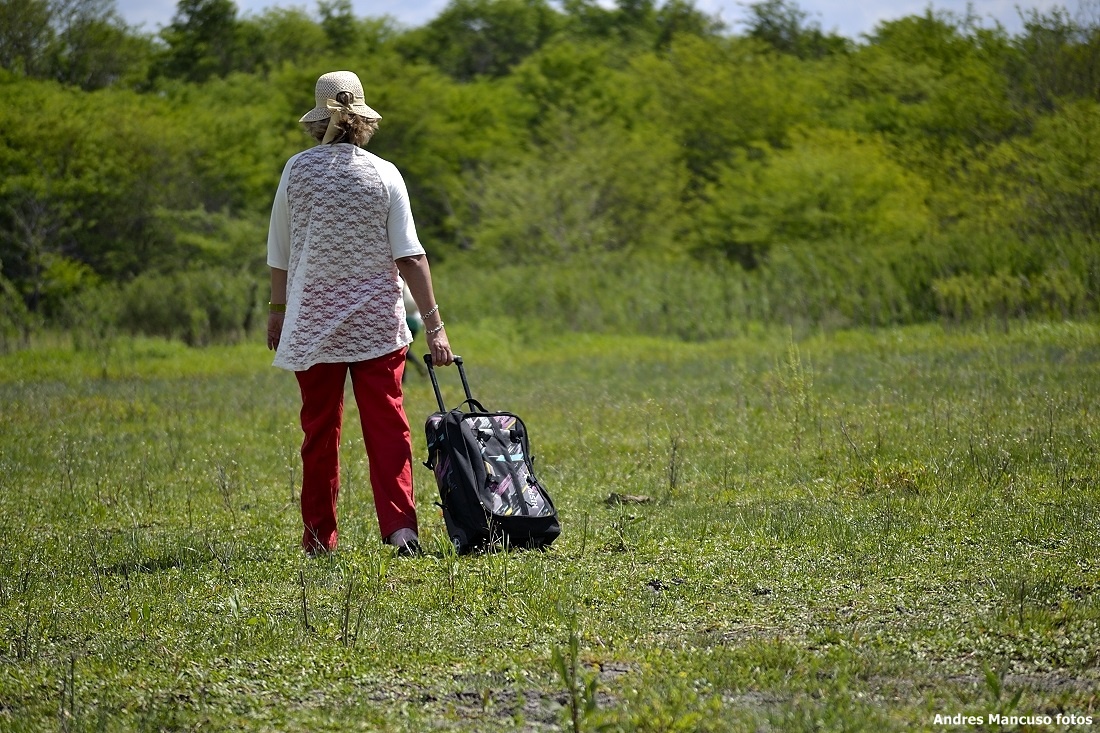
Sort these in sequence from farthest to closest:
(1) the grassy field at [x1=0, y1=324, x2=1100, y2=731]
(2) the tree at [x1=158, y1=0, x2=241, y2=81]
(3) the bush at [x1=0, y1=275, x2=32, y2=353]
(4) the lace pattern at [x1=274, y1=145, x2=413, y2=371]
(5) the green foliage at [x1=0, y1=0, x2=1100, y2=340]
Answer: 1. (2) the tree at [x1=158, y1=0, x2=241, y2=81]
2. (5) the green foliage at [x1=0, y1=0, x2=1100, y2=340]
3. (3) the bush at [x1=0, y1=275, x2=32, y2=353]
4. (4) the lace pattern at [x1=274, y1=145, x2=413, y2=371]
5. (1) the grassy field at [x1=0, y1=324, x2=1100, y2=731]

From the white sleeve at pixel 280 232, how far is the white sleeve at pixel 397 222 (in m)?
0.44

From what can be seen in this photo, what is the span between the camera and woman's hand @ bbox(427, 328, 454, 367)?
5.74 m

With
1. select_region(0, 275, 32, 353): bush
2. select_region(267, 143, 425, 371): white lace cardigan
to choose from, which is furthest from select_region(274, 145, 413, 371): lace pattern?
select_region(0, 275, 32, 353): bush

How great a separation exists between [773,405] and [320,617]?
6.62 metres

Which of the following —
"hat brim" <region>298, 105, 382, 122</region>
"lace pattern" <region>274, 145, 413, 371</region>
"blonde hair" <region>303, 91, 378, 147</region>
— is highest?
"hat brim" <region>298, 105, 382, 122</region>

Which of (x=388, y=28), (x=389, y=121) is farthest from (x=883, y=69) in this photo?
(x=388, y=28)

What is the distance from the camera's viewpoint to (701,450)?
9.04 metres

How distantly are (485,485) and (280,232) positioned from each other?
1493 mm

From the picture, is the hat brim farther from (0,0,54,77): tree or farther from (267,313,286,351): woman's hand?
(0,0,54,77): tree

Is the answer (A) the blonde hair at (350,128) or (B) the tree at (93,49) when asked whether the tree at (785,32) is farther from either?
(A) the blonde hair at (350,128)

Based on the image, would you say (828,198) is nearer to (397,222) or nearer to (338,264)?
(397,222)

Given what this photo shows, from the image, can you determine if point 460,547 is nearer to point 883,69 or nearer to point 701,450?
point 701,450

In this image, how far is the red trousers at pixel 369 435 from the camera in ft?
18.8

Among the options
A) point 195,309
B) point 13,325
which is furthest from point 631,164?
point 13,325
